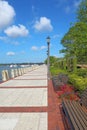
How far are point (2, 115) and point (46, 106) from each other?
6.70ft

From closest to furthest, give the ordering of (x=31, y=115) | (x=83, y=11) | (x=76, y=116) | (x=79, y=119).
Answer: (x=79, y=119) < (x=76, y=116) < (x=31, y=115) < (x=83, y=11)

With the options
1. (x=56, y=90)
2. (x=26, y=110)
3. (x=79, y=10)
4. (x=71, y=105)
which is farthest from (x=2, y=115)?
(x=79, y=10)

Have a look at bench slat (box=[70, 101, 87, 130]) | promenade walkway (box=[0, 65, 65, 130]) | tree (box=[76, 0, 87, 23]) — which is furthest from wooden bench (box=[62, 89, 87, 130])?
tree (box=[76, 0, 87, 23])

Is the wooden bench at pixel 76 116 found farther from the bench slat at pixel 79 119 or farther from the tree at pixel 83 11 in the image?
the tree at pixel 83 11

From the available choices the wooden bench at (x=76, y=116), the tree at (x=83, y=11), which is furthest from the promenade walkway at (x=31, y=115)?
the tree at (x=83, y=11)

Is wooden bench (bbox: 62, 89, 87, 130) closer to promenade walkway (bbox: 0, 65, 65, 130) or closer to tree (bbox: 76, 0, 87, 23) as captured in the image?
promenade walkway (bbox: 0, 65, 65, 130)

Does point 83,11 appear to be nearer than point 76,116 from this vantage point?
No

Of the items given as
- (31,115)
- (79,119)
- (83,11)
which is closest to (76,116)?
(79,119)

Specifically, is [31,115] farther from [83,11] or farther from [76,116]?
[83,11]

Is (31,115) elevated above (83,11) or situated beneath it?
situated beneath

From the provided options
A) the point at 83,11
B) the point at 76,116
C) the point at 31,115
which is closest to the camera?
the point at 76,116

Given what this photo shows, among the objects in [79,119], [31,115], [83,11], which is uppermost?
[83,11]

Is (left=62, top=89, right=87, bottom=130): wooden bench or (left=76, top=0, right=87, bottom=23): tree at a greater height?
(left=76, top=0, right=87, bottom=23): tree

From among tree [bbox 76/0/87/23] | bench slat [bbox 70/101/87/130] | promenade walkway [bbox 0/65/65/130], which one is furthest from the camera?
tree [bbox 76/0/87/23]
